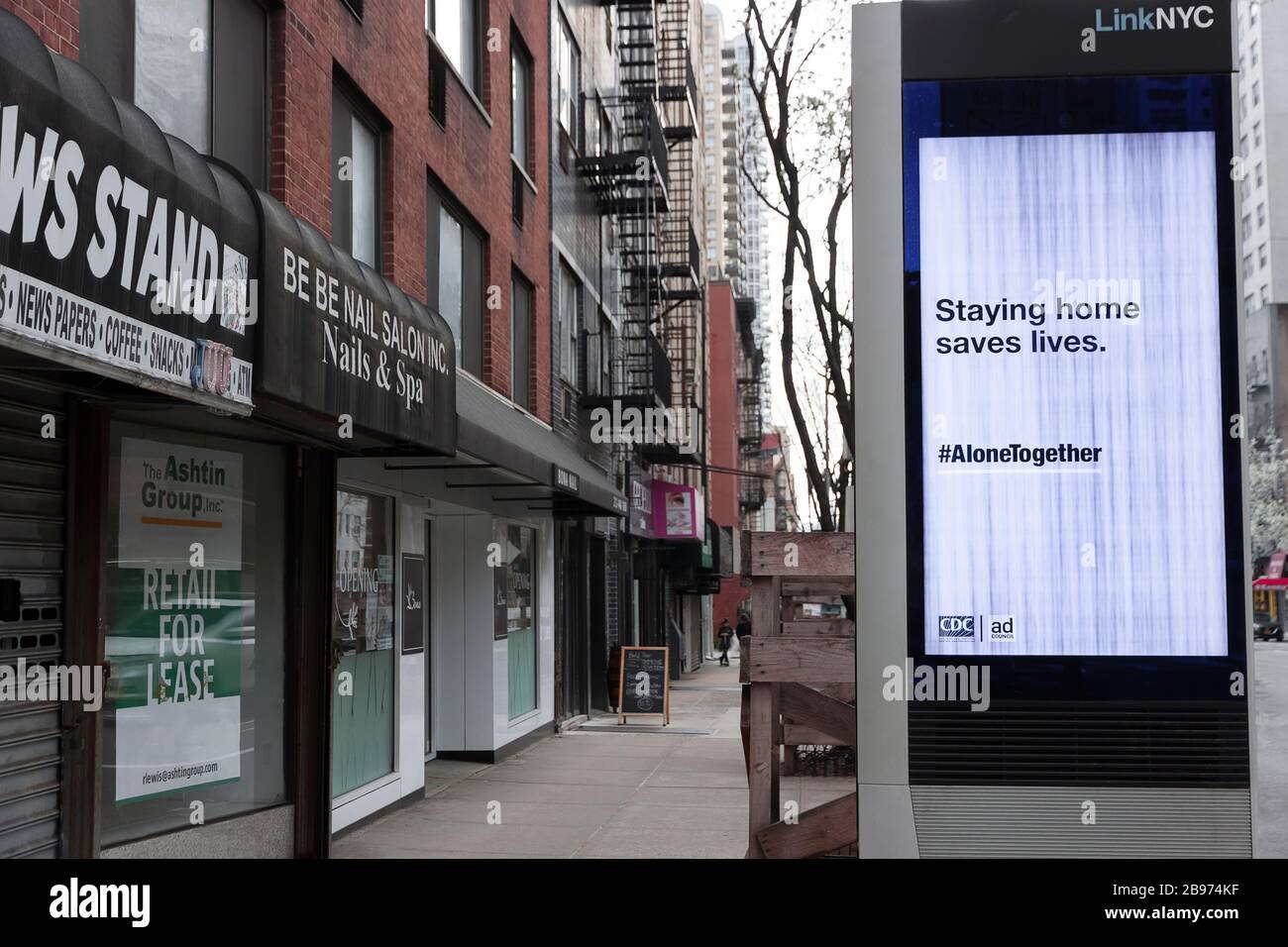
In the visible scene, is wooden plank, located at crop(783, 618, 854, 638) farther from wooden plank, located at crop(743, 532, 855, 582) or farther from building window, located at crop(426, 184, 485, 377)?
wooden plank, located at crop(743, 532, 855, 582)

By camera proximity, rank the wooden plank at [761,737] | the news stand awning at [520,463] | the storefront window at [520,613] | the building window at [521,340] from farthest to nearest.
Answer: the building window at [521,340] < the storefront window at [520,613] < the news stand awning at [520,463] < the wooden plank at [761,737]

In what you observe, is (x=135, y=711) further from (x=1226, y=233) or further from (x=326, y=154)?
(x=1226, y=233)

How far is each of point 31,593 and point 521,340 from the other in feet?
38.6

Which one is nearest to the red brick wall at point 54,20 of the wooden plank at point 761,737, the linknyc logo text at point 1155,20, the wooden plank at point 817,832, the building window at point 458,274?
the wooden plank at point 761,737

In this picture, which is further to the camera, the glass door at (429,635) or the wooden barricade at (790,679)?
the glass door at (429,635)

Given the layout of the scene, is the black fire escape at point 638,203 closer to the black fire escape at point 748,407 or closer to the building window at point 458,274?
the building window at point 458,274

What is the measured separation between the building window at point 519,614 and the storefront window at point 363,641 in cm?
364

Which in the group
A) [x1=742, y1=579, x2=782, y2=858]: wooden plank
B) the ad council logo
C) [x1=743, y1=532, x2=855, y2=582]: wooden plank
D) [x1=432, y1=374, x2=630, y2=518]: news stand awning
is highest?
[x1=432, y1=374, x2=630, y2=518]: news stand awning

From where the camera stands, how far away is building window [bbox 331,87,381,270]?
10.9 meters

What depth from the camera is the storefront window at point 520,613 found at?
647 inches

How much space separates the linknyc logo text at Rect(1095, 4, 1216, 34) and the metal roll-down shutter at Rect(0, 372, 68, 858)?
4.83 metres

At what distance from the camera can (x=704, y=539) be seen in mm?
34406

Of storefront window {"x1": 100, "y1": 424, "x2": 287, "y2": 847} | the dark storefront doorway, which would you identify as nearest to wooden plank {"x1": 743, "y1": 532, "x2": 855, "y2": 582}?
storefront window {"x1": 100, "y1": 424, "x2": 287, "y2": 847}
